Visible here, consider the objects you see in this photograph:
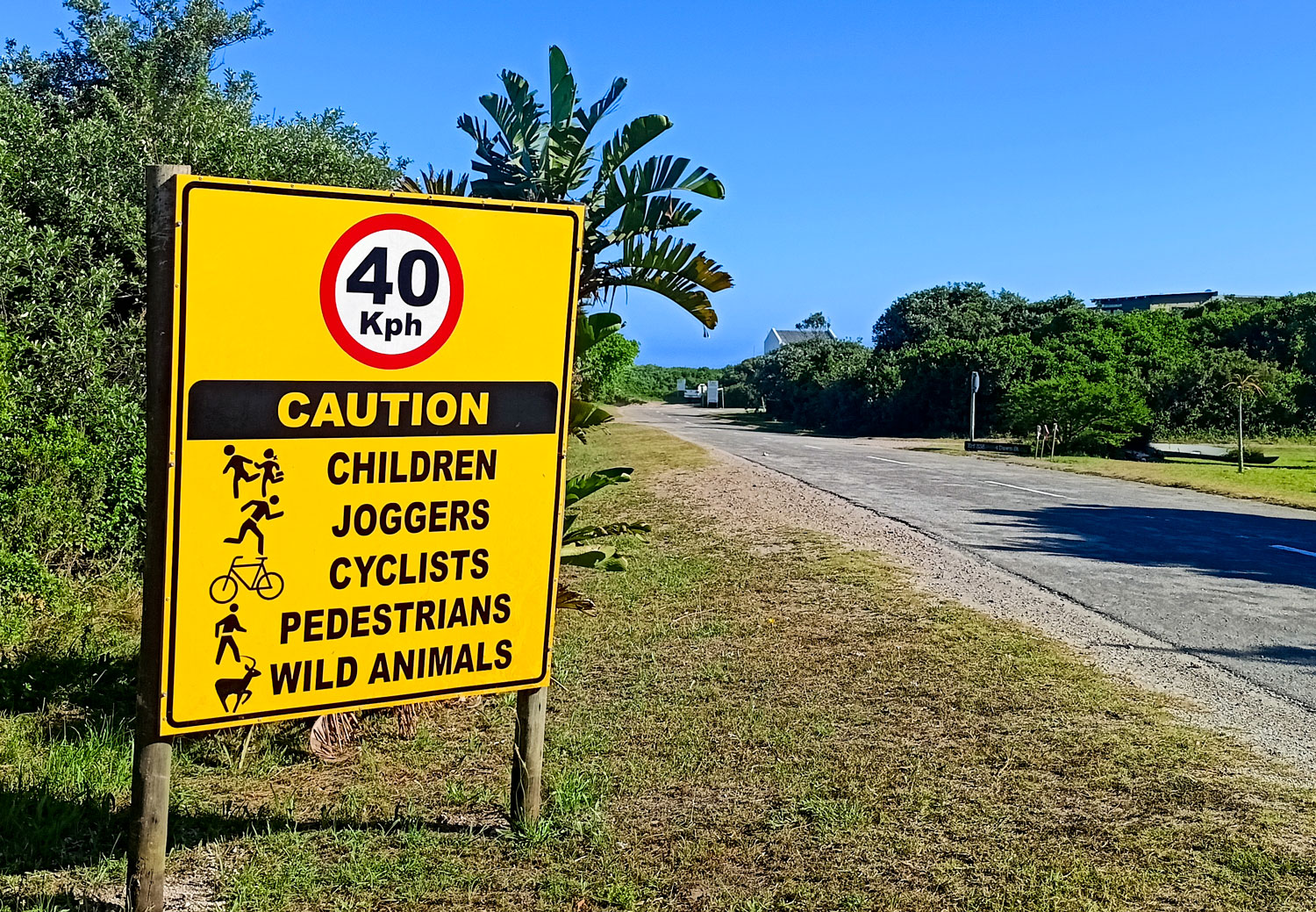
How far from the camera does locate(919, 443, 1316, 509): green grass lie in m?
16.5

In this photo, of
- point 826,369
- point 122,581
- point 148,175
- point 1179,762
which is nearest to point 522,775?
point 148,175

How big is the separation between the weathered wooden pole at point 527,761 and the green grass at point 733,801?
95 millimetres

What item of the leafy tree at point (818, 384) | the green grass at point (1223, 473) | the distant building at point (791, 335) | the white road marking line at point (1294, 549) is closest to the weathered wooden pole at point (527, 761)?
the white road marking line at point (1294, 549)

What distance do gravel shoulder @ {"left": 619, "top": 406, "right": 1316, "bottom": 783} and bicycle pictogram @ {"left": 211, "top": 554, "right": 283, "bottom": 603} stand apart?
384 centimetres

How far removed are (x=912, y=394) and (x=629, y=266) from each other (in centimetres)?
3524

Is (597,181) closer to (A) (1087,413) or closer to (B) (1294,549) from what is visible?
(B) (1294,549)

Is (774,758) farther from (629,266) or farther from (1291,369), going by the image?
(1291,369)

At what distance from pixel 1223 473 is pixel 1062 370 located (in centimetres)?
1535

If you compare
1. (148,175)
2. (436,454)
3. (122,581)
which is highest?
(148,175)

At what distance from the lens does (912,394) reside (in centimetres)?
3984

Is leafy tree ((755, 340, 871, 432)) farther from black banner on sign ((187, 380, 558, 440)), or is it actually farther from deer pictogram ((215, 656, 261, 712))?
deer pictogram ((215, 656, 261, 712))

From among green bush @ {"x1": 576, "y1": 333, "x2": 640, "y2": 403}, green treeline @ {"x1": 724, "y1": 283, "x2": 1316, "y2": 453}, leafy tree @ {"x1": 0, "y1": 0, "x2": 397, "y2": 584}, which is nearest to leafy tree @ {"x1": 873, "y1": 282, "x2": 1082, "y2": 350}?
green treeline @ {"x1": 724, "y1": 283, "x2": 1316, "y2": 453}

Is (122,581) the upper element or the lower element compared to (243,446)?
lower

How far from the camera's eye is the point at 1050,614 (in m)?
7.45
